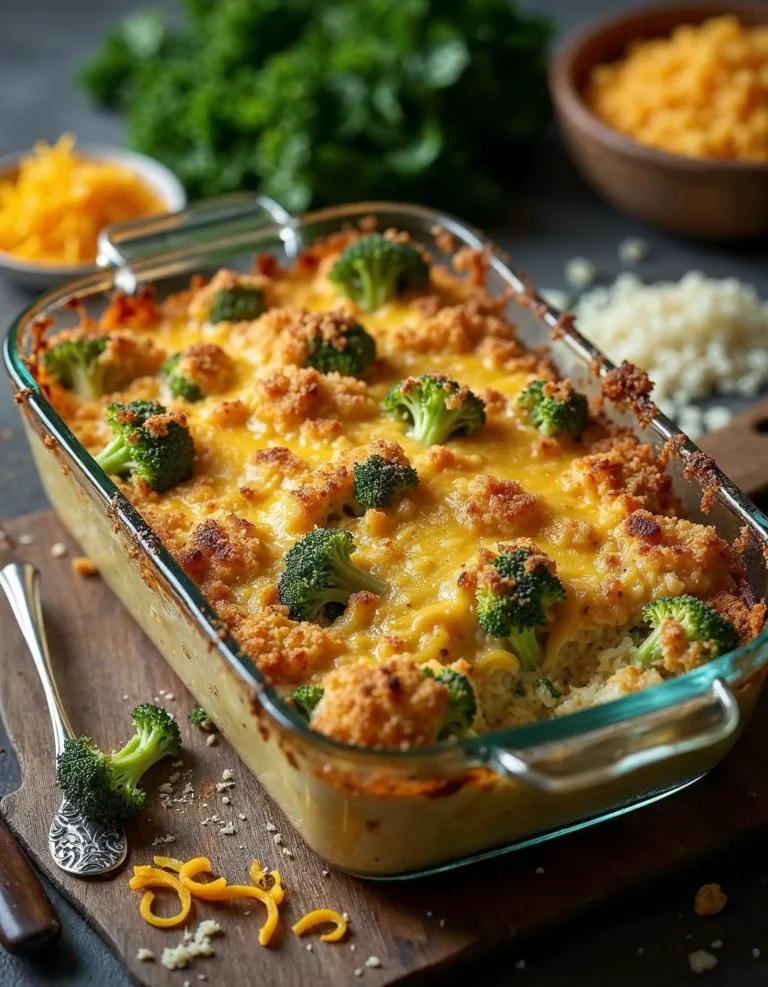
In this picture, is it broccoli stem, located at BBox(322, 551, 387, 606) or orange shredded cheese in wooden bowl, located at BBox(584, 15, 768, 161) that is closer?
broccoli stem, located at BBox(322, 551, 387, 606)

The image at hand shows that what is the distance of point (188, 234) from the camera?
4.64 metres

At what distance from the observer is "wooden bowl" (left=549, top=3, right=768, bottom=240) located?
551 centimetres

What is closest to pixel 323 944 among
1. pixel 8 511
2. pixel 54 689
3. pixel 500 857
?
pixel 500 857

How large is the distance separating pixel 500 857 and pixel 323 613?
2.47ft

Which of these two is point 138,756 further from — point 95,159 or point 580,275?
point 95,159

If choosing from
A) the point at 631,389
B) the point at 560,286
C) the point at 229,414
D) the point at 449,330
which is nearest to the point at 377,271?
the point at 449,330

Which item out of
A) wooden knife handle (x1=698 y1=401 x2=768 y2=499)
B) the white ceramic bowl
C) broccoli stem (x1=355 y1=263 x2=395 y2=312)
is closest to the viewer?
wooden knife handle (x1=698 y1=401 x2=768 y2=499)

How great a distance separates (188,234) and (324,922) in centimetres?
251

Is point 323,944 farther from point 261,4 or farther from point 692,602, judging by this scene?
point 261,4

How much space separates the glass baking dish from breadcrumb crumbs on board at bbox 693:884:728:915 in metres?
0.26

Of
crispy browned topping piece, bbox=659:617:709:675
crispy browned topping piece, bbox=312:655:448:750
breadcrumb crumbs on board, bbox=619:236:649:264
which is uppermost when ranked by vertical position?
crispy browned topping piece, bbox=312:655:448:750

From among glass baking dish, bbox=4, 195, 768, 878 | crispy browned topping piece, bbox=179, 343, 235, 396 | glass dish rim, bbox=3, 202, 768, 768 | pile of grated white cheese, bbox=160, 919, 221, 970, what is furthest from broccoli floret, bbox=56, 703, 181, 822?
crispy browned topping piece, bbox=179, 343, 235, 396

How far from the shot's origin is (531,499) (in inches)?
138

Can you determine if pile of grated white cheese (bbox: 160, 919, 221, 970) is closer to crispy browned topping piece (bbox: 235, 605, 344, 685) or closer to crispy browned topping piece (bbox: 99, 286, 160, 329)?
crispy browned topping piece (bbox: 235, 605, 344, 685)
